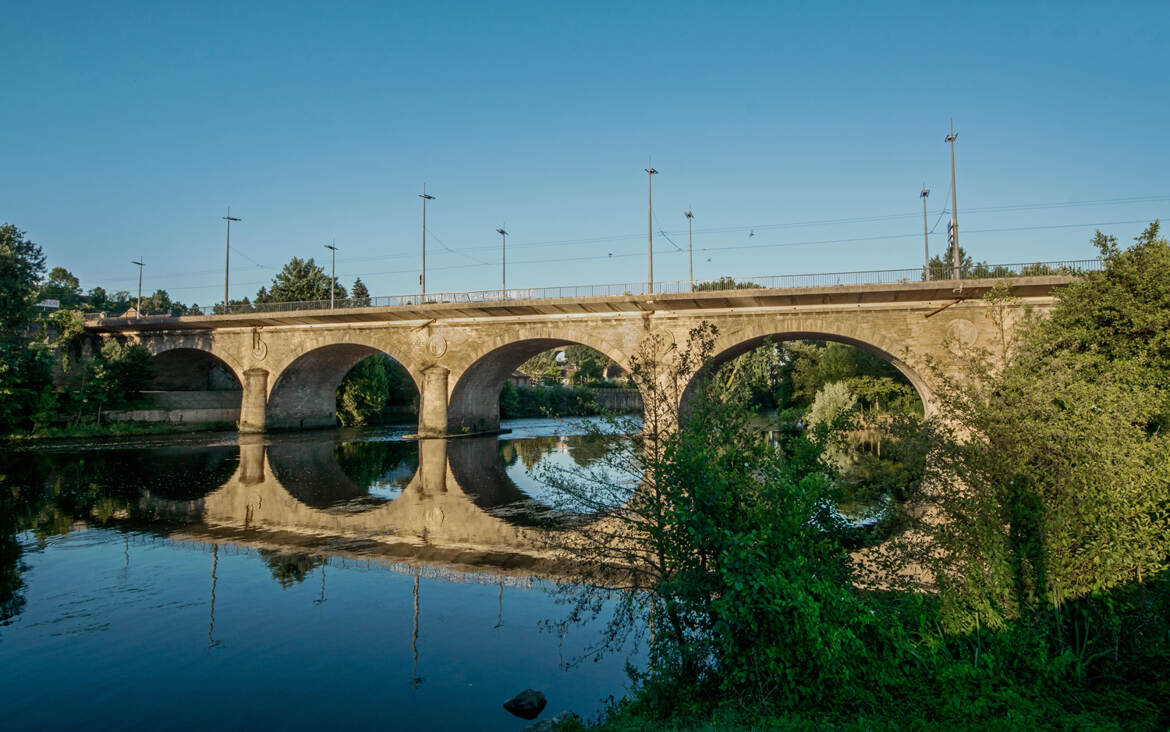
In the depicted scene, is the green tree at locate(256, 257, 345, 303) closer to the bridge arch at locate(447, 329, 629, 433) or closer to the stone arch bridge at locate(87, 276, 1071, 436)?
the stone arch bridge at locate(87, 276, 1071, 436)

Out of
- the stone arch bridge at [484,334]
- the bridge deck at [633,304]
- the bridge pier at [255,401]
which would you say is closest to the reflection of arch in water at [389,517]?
the bridge deck at [633,304]

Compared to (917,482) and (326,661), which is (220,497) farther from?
(917,482)

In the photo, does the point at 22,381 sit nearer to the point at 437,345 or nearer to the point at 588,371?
the point at 437,345

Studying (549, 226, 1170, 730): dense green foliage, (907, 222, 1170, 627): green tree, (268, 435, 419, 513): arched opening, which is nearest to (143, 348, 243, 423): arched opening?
(268, 435, 419, 513): arched opening

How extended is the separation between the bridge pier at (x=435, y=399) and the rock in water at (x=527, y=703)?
26.7 meters

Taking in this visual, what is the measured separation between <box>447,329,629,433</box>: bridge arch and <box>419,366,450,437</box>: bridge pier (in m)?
0.41

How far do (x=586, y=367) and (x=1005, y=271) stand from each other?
48.1 metres

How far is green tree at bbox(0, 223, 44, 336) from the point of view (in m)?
30.2

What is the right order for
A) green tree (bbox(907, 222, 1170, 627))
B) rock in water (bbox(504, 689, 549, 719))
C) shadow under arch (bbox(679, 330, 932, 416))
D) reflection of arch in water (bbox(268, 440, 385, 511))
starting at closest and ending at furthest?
1. rock in water (bbox(504, 689, 549, 719))
2. green tree (bbox(907, 222, 1170, 627))
3. reflection of arch in water (bbox(268, 440, 385, 511))
4. shadow under arch (bbox(679, 330, 932, 416))

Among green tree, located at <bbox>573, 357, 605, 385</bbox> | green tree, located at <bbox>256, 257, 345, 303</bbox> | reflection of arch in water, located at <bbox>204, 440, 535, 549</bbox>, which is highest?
green tree, located at <bbox>256, 257, 345, 303</bbox>

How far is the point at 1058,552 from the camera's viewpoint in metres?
6.57

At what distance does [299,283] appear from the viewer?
62.3 metres

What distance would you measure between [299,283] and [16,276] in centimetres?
3159

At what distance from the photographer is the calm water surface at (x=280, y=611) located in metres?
6.16
